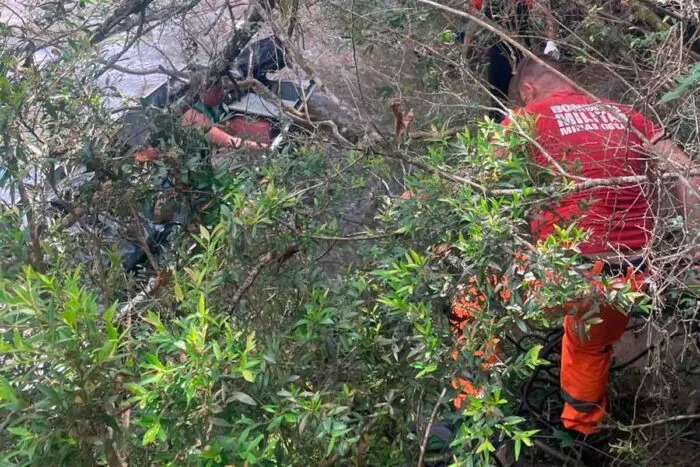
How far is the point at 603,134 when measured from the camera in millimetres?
3129

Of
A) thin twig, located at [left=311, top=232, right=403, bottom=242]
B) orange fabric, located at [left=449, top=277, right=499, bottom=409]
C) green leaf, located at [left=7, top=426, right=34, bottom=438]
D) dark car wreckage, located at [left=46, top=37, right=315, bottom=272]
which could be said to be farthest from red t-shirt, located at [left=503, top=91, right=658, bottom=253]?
green leaf, located at [left=7, top=426, right=34, bottom=438]

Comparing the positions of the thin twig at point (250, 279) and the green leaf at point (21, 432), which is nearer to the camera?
the green leaf at point (21, 432)

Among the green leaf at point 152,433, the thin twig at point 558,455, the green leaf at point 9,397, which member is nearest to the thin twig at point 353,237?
the green leaf at point 152,433

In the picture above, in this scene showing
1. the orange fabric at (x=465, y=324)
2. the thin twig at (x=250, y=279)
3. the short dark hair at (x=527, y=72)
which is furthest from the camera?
the short dark hair at (x=527, y=72)

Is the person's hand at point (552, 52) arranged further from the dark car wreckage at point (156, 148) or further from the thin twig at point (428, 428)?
the thin twig at point (428, 428)

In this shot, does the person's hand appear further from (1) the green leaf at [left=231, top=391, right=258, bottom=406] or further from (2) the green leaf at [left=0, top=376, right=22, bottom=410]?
(2) the green leaf at [left=0, top=376, right=22, bottom=410]

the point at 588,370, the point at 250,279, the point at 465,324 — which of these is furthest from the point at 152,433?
the point at 588,370

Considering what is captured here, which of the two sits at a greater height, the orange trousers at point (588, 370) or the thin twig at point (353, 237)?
the thin twig at point (353, 237)

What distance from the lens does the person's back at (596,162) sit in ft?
7.91

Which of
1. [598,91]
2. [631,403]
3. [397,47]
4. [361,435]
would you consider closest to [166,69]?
[397,47]

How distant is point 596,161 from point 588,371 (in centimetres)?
98

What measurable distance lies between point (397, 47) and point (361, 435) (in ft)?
7.97

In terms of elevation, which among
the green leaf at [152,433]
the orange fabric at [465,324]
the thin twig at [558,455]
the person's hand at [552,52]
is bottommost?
the thin twig at [558,455]

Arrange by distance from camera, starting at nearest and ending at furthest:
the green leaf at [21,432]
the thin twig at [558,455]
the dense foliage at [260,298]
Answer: the green leaf at [21,432]
the dense foliage at [260,298]
the thin twig at [558,455]
